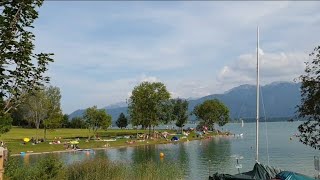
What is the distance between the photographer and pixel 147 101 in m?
113

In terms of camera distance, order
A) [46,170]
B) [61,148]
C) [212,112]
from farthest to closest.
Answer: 1. [212,112]
2. [61,148]
3. [46,170]

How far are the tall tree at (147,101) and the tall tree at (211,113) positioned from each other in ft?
148

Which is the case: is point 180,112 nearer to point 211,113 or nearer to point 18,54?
point 211,113

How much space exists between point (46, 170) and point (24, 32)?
8.96 m

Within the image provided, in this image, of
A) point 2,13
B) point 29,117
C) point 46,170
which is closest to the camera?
point 2,13

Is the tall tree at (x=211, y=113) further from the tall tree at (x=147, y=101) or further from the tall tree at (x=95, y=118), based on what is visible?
the tall tree at (x=95, y=118)

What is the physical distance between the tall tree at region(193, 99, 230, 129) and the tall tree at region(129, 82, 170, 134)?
148ft

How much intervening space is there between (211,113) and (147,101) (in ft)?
166

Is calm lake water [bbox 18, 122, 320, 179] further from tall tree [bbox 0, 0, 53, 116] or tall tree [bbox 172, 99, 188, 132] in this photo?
tall tree [bbox 172, 99, 188, 132]

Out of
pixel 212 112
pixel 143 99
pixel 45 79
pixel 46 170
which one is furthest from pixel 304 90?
pixel 212 112

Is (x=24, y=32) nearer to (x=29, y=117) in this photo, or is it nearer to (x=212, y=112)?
(x=29, y=117)

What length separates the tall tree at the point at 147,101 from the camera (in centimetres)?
11231

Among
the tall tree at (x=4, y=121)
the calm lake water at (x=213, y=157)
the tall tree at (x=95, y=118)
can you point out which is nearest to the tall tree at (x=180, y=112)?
the tall tree at (x=95, y=118)

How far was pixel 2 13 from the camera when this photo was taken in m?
8.90
